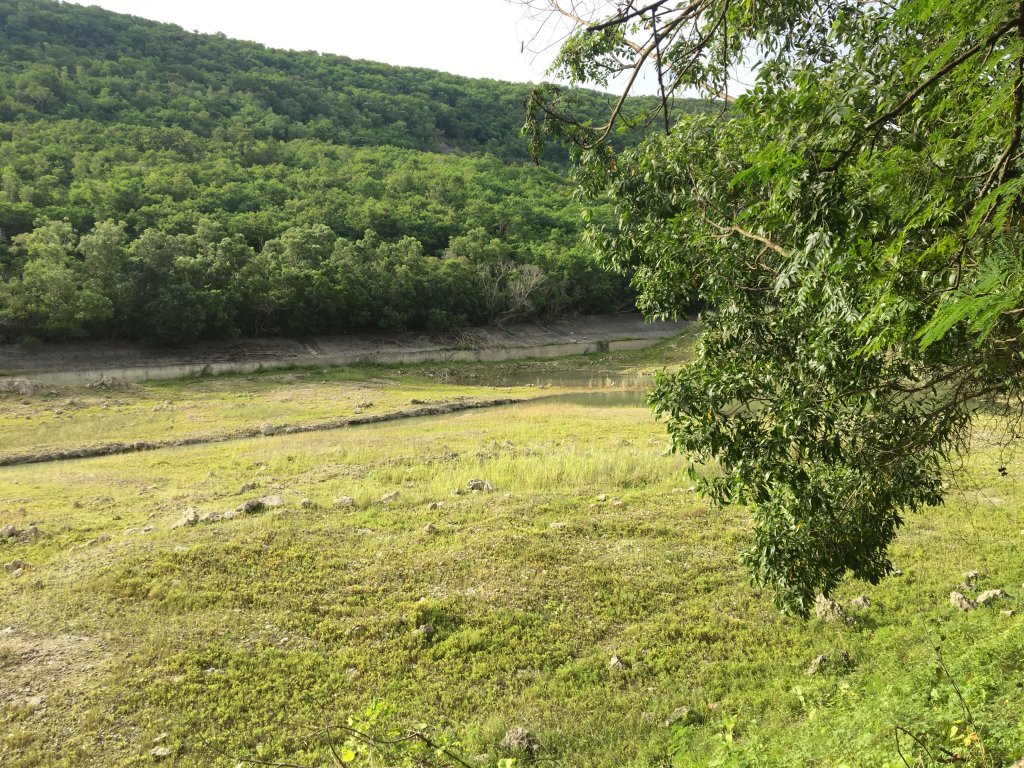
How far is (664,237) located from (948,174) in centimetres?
236

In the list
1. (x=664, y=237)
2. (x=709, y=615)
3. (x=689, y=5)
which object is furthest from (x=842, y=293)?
(x=709, y=615)

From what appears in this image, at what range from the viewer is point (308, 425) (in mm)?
24562

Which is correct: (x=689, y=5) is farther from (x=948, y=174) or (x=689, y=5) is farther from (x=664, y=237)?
(x=948, y=174)

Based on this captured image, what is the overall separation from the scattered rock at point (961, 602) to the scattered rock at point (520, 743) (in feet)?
17.5

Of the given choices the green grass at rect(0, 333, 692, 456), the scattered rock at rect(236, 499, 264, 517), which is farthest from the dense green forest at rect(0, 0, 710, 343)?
the scattered rock at rect(236, 499, 264, 517)

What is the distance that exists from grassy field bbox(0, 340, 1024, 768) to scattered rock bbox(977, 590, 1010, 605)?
0.80ft

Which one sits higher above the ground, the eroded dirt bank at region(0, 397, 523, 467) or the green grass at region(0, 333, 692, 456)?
the eroded dirt bank at region(0, 397, 523, 467)

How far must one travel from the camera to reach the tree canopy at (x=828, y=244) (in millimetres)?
3287

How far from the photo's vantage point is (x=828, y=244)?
374cm

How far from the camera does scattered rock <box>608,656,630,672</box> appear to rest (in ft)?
22.4

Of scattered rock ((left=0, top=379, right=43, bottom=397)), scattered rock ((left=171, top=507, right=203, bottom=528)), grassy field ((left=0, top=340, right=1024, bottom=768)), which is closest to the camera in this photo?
grassy field ((left=0, top=340, right=1024, bottom=768))

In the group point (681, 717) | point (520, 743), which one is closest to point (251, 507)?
point (520, 743)

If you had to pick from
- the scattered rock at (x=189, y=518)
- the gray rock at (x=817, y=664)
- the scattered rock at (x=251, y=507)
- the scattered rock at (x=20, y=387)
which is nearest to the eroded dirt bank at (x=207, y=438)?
the scattered rock at (x=189, y=518)

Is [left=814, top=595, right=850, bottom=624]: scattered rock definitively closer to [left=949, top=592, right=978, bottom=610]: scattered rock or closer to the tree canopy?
[left=949, top=592, right=978, bottom=610]: scattered rock
